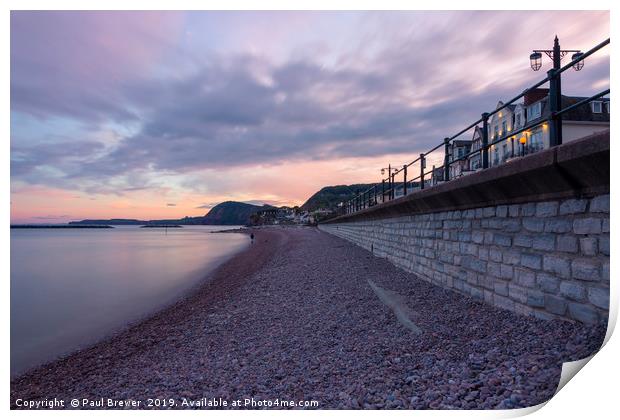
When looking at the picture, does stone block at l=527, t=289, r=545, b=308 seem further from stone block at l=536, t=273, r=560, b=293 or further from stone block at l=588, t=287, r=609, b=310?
stone block at l=588, t=287, r=609, b=310

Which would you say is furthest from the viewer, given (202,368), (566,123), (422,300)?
(422,300)

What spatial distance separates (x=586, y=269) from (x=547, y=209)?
2.61 ft

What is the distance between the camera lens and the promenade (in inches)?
126

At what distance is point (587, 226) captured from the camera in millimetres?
3332

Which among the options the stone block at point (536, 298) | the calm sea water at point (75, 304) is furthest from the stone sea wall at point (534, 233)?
the calm sea water at point (75, 304)

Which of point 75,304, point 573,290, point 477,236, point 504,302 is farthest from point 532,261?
point 75,304

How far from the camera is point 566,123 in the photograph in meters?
5.32

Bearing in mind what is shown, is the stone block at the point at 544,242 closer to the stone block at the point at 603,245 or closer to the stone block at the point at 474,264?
the stone block at the point at 603,245

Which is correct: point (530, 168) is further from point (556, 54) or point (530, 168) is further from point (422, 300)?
point (422, 300)

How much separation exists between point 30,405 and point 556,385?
15.3 ft

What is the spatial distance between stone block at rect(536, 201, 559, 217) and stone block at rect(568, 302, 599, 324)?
0.87 metres

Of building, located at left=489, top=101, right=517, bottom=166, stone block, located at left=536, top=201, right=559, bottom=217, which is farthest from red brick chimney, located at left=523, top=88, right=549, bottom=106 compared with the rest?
stone block, located at left=536, top=201, right=559, bottom=217

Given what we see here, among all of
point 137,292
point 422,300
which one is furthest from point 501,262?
point 137,292
